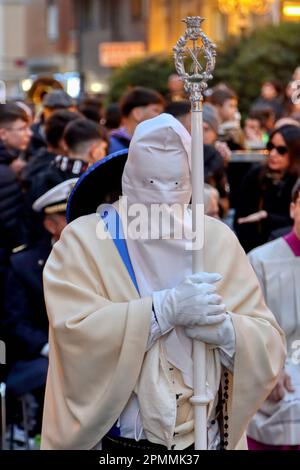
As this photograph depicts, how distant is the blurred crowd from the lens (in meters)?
7.33

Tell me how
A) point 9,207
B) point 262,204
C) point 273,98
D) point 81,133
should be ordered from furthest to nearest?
point 273,98, point 262,204, point 9,207, point 81,133

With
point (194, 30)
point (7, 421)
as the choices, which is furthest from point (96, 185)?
point (7, 421)

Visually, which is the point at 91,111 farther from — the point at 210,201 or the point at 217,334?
the point at 217,334

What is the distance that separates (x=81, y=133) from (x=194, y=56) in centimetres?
356

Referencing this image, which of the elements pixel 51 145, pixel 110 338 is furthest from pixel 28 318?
pixel 110 338

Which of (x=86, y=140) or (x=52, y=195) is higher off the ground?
(x=86, y=140)

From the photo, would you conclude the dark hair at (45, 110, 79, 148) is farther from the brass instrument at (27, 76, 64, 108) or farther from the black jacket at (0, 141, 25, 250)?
the brass instrument at (27, 76, 64, 108)

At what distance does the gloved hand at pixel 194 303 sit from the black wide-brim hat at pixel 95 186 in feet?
2.16

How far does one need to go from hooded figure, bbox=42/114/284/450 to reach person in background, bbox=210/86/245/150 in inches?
303

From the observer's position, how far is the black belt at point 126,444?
4.46 metres

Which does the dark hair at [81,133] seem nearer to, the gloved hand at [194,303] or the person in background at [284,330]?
the person in background at [284,330]

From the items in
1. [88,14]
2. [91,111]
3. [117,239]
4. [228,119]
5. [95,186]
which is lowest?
[88,14]

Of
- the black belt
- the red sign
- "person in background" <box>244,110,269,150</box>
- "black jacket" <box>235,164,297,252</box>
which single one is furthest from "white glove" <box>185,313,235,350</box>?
the red sign

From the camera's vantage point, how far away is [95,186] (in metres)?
4.82
